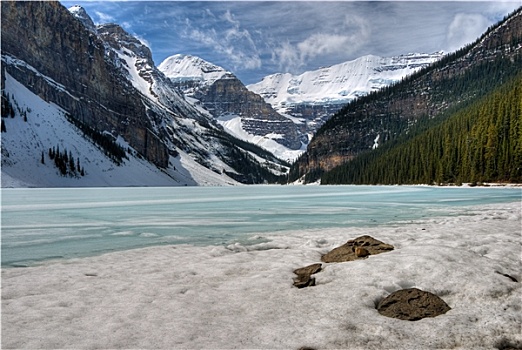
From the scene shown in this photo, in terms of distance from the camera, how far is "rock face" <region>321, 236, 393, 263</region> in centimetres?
1032

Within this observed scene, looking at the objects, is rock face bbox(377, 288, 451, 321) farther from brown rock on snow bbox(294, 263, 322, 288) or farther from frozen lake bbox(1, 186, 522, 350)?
brown rock on snow bbox(294, 263, 322, 288)

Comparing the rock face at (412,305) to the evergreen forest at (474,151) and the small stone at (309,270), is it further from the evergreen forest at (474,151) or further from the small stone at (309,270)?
the evergreen forest at (474,151)

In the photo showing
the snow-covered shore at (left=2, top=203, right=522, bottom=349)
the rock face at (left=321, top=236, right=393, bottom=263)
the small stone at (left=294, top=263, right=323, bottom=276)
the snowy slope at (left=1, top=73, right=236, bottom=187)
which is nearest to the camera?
the snow-covered shore at (left=2, top=203, right=522, bottom=349)

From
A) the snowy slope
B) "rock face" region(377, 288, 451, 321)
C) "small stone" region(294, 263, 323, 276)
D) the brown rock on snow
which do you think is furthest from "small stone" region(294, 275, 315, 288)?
the snowy slope

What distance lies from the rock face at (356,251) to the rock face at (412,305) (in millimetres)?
3334

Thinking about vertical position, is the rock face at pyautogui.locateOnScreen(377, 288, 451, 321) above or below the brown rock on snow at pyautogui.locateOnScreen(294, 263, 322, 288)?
above

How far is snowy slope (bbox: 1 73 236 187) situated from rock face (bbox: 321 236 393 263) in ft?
402

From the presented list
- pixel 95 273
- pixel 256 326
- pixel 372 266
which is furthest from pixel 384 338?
pixel 95 273

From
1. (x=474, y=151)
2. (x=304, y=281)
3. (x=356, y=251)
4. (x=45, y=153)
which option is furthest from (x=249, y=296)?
(x=45, y=153)

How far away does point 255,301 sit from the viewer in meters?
6.89

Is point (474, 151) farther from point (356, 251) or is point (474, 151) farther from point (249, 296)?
point (249, 296)

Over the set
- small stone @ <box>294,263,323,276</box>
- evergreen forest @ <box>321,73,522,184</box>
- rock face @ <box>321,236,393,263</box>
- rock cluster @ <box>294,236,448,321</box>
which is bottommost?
small stone @ <box>294,263,323,276</box>

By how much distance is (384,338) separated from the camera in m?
5.34

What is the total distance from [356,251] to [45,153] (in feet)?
496
